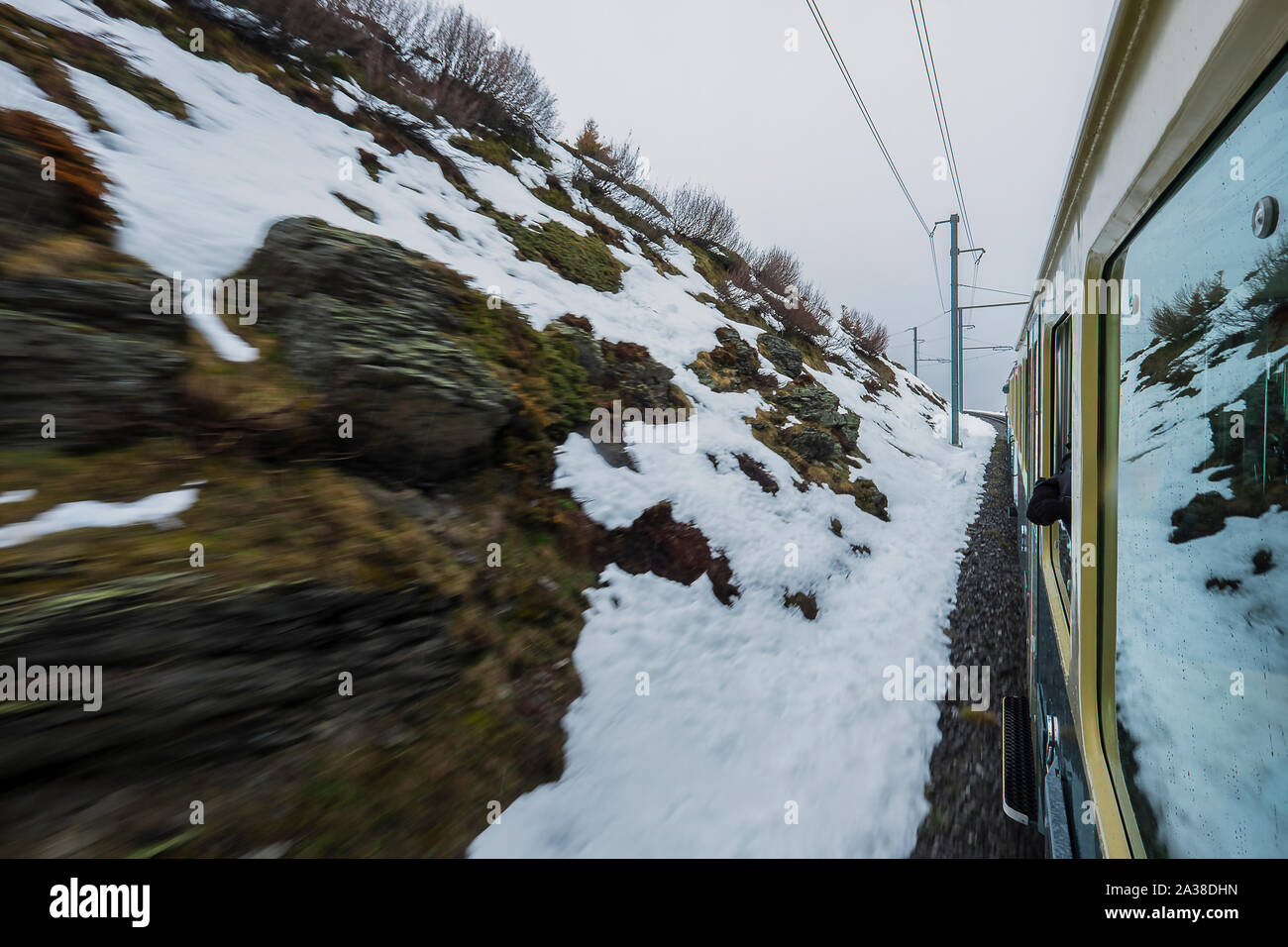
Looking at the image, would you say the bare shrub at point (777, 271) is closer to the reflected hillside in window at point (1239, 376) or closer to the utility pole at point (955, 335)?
the utility pole at point (955, 335)

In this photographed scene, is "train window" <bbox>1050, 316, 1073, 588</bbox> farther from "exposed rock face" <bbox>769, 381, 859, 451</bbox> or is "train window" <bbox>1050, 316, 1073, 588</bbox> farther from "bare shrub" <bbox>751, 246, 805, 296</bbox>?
"bare shrub" <bbox>751, 246, 805, 296</bbox>

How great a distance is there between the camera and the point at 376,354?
12.1 feet

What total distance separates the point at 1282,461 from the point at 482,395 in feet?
14.0

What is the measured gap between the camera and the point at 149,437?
2.63 meters

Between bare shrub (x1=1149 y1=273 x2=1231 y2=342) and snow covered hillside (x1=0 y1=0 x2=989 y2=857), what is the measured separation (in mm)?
2991

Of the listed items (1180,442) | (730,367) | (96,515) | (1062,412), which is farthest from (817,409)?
(96,515)

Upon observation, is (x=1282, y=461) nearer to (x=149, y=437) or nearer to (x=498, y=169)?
(x=149, y=437)

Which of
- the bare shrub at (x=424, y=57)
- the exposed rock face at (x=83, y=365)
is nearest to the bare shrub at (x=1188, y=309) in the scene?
the exposed rock face at (x=83, y=365)

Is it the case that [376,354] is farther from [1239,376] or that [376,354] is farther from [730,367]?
[730,367]

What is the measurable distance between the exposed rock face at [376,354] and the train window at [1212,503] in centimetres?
393

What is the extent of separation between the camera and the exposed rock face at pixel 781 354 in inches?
422

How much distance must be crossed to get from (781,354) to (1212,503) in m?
10.6

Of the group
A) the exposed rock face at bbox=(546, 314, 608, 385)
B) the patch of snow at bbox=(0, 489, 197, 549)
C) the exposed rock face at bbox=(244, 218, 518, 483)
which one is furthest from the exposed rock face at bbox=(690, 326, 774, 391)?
the patch of snow at bbox=(0, 489, 197, 549)

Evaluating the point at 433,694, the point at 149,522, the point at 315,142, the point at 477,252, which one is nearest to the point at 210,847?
the point at 433,694
